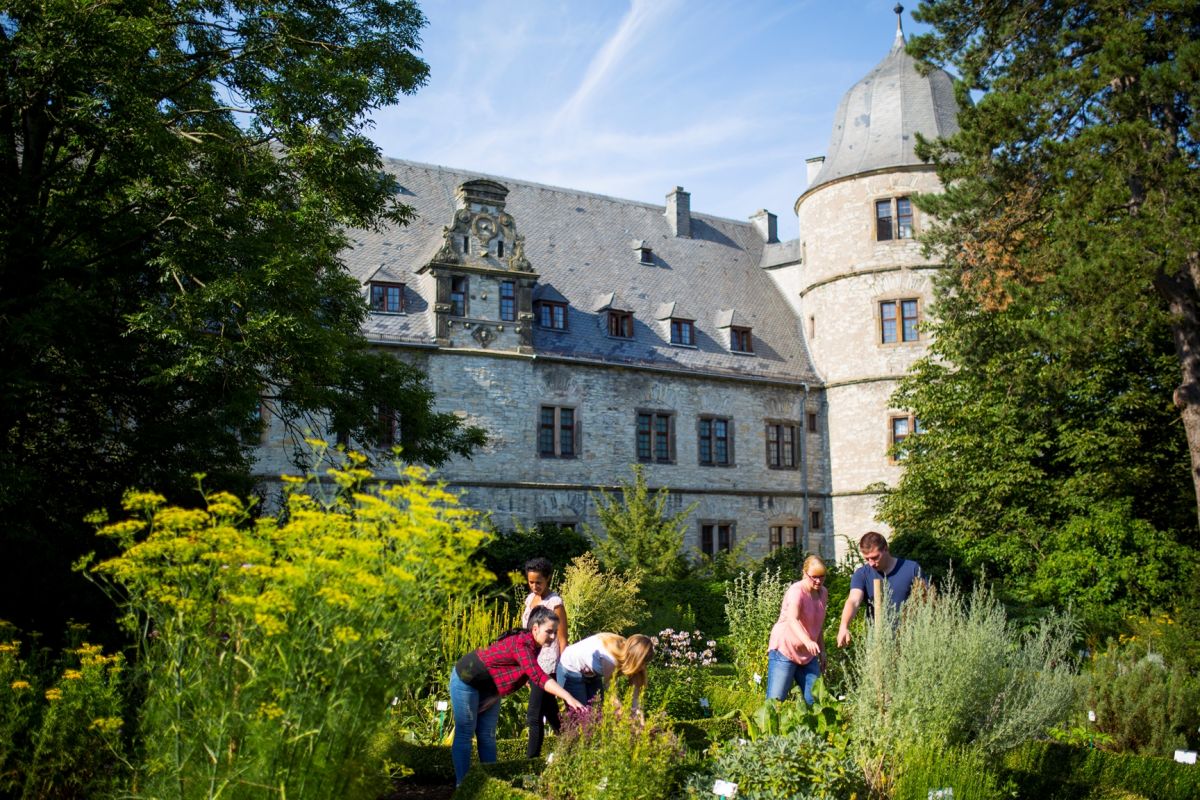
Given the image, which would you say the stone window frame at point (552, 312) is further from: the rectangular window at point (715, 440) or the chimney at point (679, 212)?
the chimney at point (679, 212)

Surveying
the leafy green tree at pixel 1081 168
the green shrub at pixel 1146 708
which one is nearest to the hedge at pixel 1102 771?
the green shrub at pixel 1146 708

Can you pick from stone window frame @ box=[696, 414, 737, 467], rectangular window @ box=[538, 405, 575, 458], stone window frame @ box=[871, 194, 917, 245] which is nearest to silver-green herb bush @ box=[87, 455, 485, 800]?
rectangular window @ box=[538, 405, 575, 458]

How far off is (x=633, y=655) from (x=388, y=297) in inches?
676

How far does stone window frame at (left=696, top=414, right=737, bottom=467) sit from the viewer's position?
2611 cm

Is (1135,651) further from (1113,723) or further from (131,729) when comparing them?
(131,729)

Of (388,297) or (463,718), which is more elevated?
(388,297)

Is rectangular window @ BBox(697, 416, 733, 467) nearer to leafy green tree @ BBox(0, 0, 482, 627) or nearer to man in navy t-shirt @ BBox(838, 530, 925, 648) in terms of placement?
leafy green tree @ BBox(0, 0, 482, 627)

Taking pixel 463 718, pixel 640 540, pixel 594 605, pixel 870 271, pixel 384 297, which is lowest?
pixel 463 718

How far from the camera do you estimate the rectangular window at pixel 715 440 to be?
86.0 feet

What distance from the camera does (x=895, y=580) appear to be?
8.35 m

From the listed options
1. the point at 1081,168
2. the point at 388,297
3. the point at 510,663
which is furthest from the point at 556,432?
the point at 510,663

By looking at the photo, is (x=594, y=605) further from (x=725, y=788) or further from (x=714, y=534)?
(x=714, y=534)

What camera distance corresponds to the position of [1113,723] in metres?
8.80

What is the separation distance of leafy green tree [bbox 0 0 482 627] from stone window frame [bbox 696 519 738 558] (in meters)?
14.1
